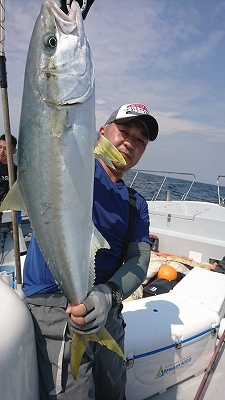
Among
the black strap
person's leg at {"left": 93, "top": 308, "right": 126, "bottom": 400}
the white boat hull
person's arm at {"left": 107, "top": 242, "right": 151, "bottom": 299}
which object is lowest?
person's leg at {"left": 93, "top": 308, "right": 126, "bottom": 400}

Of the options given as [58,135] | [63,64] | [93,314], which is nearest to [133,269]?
[93,314]

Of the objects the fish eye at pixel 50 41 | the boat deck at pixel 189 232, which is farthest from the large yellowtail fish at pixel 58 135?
the boat deck at pixel 189 232

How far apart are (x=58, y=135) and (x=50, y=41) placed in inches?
15.4

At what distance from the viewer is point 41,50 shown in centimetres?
122

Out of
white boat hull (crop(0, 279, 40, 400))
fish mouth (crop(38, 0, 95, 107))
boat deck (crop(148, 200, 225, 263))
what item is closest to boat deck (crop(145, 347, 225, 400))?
white boat hull (crop(0, 279, 40, 400))

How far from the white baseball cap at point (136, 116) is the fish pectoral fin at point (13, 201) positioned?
88 cm

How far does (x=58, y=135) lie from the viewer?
121 centimetres

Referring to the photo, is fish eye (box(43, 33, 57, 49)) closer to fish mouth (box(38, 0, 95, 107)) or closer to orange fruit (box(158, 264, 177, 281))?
fish mouth (box(38, 0, 95, 107))

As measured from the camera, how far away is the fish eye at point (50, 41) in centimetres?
121

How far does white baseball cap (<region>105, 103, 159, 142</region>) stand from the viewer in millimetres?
1880

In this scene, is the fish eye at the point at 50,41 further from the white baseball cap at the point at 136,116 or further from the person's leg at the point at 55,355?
the person's leg at the point at 55,355

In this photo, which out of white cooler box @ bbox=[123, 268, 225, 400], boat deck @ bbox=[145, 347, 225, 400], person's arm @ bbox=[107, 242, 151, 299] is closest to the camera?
person's arm @ bbox=[107, 242, 151, 299]

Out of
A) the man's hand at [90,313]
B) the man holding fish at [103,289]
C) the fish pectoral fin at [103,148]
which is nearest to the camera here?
the fish pectoral fin at [103,148]

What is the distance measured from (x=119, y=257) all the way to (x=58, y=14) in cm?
139
